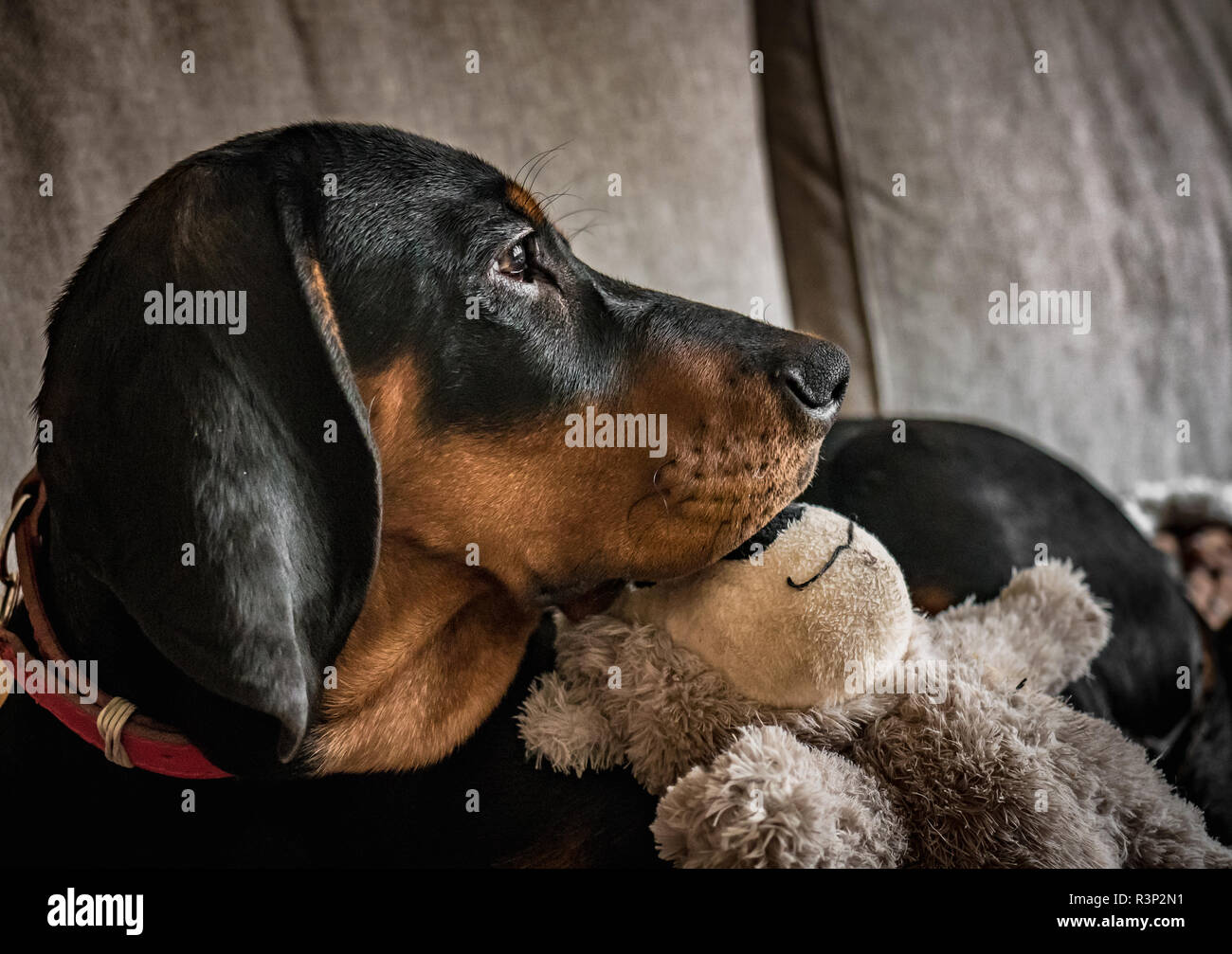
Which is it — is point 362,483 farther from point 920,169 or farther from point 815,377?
point 920,169

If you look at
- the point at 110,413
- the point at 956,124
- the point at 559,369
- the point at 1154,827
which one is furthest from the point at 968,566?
the point at 956,124

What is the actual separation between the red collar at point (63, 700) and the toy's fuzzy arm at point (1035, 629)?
90cm

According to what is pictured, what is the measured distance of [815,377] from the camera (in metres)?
1.21

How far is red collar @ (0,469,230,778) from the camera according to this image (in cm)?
113

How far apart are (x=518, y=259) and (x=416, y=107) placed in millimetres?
1005

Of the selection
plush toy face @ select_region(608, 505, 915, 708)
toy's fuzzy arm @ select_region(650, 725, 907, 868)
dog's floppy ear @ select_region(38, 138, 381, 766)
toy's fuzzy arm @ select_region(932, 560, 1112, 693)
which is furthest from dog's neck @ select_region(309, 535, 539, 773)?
toy's fuzzy arm @ select_region(932, 560, 1112, 693)

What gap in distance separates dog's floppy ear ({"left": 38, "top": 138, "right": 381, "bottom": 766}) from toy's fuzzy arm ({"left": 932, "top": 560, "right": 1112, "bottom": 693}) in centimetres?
72

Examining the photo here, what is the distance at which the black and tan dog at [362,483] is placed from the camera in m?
1.00

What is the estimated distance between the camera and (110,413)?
3.27 feet

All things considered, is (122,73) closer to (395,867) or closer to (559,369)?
(559,369)

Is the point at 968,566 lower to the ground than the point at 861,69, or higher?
lower

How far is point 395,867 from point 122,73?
143cm

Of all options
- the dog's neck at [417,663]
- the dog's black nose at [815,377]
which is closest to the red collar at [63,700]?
the dog's neck at [417,663]

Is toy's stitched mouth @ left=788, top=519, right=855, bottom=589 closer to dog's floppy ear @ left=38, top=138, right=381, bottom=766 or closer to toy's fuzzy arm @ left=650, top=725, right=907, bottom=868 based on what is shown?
toy's fuzzy arm @ left=650, top=725, right=907, bottom=868
